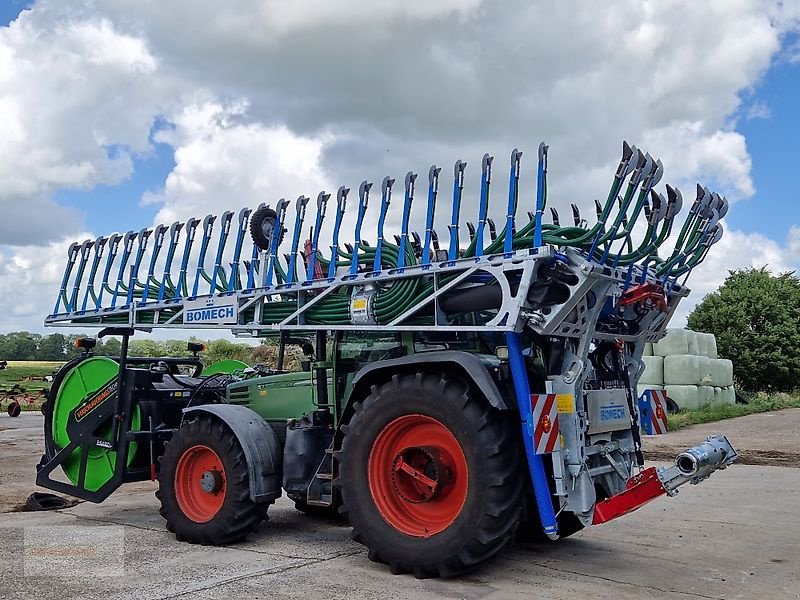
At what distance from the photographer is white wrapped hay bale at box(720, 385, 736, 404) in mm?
25191

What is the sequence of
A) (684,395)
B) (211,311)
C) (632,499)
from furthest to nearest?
(684,395) → (211,311) → (632,499)

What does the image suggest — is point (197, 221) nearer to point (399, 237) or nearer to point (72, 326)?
point (72, 326)

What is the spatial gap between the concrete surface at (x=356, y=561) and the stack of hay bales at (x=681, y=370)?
44.4ft

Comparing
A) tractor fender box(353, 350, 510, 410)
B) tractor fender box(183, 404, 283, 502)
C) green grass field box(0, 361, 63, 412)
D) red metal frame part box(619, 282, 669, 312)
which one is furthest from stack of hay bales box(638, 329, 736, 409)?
tractor fender box(353, 350, 510, 410)

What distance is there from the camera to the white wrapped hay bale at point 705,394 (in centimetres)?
2293

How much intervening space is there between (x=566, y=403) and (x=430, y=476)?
1172mm

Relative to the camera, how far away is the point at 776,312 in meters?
34.4

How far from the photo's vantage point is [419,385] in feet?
20.0

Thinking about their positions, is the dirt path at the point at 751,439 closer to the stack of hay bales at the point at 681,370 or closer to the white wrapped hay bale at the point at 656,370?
the stack of hay bales at the point at 681,370

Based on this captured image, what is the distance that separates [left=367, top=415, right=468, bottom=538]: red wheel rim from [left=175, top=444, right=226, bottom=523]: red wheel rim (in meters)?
1.74

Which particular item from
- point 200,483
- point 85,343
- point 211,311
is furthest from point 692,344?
point 200,483

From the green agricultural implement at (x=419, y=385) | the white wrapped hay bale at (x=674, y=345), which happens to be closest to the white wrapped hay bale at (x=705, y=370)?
the white wrapped hay bale at (x=674, y=345)

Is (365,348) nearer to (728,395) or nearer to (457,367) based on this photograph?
(457,367)

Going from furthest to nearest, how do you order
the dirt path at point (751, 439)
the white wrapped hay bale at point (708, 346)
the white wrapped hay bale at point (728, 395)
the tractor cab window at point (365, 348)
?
the white wrapped hay bale at point (728, 395) → the white wrapped hay bale at point (708, 346) → the dirt path at point (751, 439) → the tractor cab window at point (365, 348)
